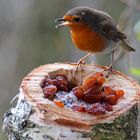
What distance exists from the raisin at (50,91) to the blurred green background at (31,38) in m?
4.71

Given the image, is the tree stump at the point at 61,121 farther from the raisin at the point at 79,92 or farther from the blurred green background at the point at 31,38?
the blurred green background at the point at 31,38

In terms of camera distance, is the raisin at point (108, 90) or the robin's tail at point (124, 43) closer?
the raisin at point (108, 90)

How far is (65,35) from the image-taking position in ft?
27.5

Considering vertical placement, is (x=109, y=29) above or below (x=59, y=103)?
above

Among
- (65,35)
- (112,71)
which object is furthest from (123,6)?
(112,71)

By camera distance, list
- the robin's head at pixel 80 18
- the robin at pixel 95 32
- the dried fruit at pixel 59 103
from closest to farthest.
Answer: the dried fruit at pixel 59 103 < the robin's head at pixel 80 18 < the robin at pixel 95 32

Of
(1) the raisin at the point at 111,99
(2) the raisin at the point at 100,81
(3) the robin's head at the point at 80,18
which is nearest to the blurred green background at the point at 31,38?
(3) the robin's head at the point at 80,18

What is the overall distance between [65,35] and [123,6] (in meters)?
0.85

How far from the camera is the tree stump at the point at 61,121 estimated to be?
9.12 feet

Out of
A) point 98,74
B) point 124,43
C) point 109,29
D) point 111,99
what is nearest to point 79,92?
point 111,99

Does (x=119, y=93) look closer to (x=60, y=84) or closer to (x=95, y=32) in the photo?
(x=60, y=84)

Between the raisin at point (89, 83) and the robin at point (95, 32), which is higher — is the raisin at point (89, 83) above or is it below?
below

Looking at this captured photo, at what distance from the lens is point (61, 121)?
2.79 metres

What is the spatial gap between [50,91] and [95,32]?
122cm
